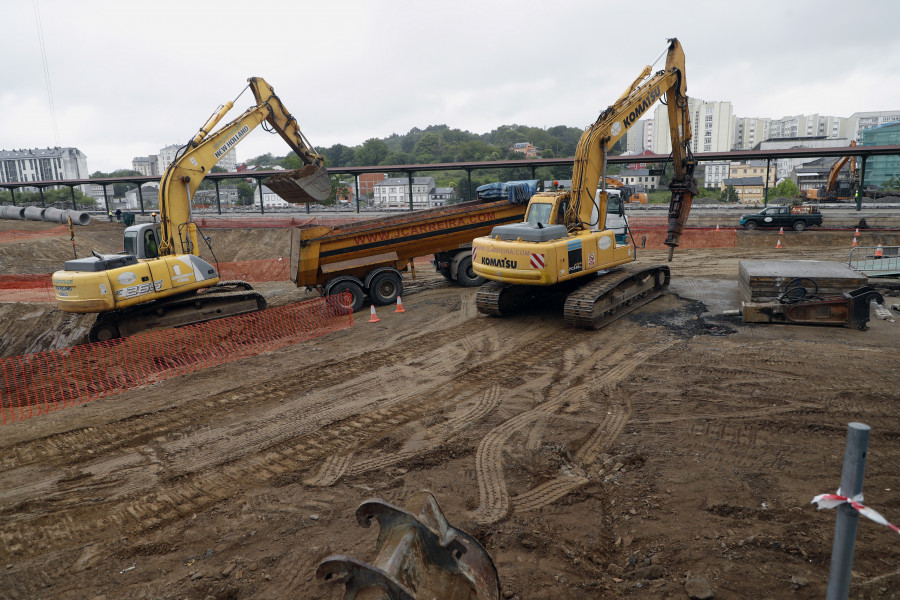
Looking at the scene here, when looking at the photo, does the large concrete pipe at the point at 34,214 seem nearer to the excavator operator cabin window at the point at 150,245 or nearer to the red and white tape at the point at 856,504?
the excavator operator cabin window at the point at 150,245

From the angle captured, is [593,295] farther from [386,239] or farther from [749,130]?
[749,130]

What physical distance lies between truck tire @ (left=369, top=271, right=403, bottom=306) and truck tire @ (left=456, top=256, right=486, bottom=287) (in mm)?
2098

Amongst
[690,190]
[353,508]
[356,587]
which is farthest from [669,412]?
[690,190]

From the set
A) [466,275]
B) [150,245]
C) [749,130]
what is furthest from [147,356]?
[749,130]

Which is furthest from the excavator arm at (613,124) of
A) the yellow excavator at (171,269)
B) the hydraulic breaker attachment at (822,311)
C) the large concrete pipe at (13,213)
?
the large concrete pipe at (13,213)

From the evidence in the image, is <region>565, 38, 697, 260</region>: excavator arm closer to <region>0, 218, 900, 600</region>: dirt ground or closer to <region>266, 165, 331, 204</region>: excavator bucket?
<region>0, 218, 900, 600</region>: dirt ground

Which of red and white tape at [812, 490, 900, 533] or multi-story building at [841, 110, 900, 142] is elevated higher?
multi-story building at [841, 110, 900, 142]

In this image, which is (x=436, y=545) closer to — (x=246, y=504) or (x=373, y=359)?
(x=246, y=504)

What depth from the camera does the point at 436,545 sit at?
3406mm

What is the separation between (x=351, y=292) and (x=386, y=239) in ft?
5.26

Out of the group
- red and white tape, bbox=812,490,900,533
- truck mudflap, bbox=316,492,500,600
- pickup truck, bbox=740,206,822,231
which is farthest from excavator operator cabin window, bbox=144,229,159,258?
pickup truck, bbox=740,206,822,231

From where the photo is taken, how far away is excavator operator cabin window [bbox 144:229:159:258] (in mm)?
Answer: 12148

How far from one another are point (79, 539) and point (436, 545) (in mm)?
3754

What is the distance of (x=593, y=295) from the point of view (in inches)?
429
